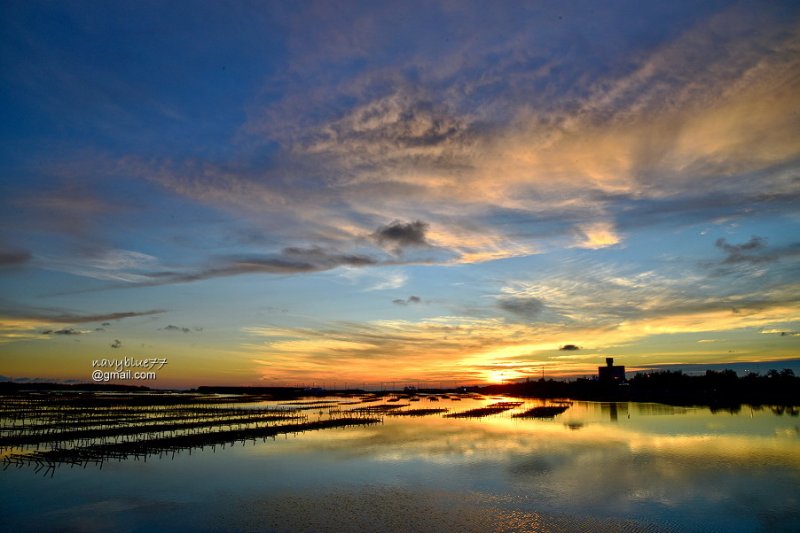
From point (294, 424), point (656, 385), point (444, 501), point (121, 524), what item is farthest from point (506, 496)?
A: point (656, 385)

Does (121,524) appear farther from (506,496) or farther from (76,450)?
(76,450)

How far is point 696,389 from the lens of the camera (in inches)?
5728

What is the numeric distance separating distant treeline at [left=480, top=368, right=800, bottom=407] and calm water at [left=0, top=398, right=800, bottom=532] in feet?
260

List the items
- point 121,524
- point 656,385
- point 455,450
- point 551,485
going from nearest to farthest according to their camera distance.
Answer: point 121,524
point 551,485
point 455,450
point 656,385

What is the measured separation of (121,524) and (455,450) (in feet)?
101

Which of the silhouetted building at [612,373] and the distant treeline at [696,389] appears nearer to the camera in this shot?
the distant treeline at [696,389]

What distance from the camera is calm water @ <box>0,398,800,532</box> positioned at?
24.5 m

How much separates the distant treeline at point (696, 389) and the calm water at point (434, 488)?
79381 mm

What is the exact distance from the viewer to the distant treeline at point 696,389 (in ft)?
389

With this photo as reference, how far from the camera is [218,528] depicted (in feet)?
77.4

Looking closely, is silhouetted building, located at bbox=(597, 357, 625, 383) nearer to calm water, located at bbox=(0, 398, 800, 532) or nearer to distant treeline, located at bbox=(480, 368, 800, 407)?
distant treeline, located at bbox=(480, 368, 800, 407)

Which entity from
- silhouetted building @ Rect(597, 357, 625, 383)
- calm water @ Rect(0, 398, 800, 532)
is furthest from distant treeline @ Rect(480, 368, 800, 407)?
calm water @ Rect(0, 398, 800, 532)

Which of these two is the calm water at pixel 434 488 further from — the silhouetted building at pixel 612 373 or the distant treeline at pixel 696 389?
the silhouetted building at pixel 612 373

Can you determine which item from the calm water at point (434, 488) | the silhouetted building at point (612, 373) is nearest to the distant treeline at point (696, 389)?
the silhouetted building at point (612, 373)
